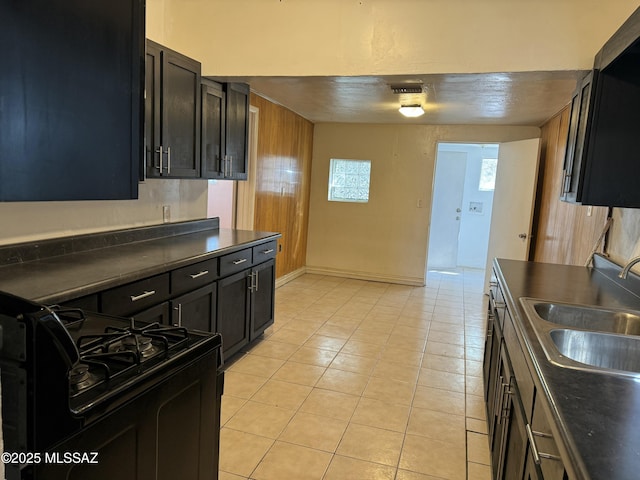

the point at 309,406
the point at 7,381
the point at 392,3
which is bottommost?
the point at 309,406

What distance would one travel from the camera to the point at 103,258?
2.23m

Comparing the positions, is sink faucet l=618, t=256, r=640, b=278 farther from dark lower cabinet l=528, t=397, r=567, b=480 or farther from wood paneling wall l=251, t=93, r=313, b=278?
wood paneling wall l=251, t=93, r=313, b=278

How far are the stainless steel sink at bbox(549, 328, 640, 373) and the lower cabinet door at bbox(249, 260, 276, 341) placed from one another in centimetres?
221

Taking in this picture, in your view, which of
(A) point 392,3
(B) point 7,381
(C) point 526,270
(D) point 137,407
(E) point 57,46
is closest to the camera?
(B) point 7,381

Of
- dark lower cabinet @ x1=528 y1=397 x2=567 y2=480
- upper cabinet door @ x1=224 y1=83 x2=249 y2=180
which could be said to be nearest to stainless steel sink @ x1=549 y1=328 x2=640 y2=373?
dark lower cabinet @ x1=528 y1=397 x2=567 y2=480

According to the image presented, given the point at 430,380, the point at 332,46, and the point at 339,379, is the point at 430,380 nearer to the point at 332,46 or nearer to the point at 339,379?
the point at 339,379

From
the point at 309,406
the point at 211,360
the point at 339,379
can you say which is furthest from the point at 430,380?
the point at 211,360

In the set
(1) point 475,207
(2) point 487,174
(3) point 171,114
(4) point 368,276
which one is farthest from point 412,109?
(1) point 475,207

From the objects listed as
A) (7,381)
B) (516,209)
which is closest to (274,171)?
(516,209)

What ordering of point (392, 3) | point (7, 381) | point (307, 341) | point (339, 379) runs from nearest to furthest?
point (7, 381) < point (392, 3) < point (339, 379) < point (307, 341)

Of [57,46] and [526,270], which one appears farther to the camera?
[526,270]

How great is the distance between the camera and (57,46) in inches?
64.4

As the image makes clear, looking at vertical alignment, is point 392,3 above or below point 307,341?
above

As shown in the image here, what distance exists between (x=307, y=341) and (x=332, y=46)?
7.54 feet
